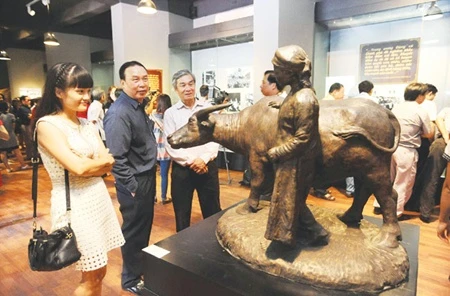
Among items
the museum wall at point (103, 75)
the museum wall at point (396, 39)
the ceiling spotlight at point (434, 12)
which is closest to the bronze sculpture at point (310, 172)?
the ceiling spotlight at point (434, 12)

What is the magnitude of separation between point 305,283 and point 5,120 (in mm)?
6578

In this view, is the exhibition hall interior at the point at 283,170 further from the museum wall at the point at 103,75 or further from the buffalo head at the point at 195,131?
the museum wall at the point at 103,75

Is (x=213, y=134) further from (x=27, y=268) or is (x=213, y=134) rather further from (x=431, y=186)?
(x=431, y=186)

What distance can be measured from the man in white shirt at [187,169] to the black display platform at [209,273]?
704 mm

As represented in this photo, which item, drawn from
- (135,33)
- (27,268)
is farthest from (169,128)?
(135,33)

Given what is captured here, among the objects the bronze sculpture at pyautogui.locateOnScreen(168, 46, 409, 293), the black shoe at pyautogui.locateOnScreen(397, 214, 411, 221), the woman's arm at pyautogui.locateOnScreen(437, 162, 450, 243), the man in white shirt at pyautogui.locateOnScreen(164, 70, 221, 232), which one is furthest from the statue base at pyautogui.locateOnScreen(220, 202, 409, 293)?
the black shoe at pyautogui.locateOnScreen(397, 214, 411, 221)

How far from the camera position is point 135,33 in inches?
257

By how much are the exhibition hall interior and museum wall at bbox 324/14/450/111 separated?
0.06 feet

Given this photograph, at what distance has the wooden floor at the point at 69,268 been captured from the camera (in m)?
2.35

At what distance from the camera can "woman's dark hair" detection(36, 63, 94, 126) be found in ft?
4.68

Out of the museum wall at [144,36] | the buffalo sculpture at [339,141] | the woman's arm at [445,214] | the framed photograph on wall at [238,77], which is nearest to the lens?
the buffalo sculpture at [339,141]

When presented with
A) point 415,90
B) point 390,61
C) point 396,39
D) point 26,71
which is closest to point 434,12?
point 396,39

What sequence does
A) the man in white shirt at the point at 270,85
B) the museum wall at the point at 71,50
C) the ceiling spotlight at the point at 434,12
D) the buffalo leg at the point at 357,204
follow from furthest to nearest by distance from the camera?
1. the museum wall at the point at 71,50
2. the ceiling spotlight at the point at 434,12
3. the man in white shirt at the point at 270,85
4. the buffalo leg at the point at 357,204

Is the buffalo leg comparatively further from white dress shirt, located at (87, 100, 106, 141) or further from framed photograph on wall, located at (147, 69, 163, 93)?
framed photograph on wall, located at (147, 69, 163, 93)
